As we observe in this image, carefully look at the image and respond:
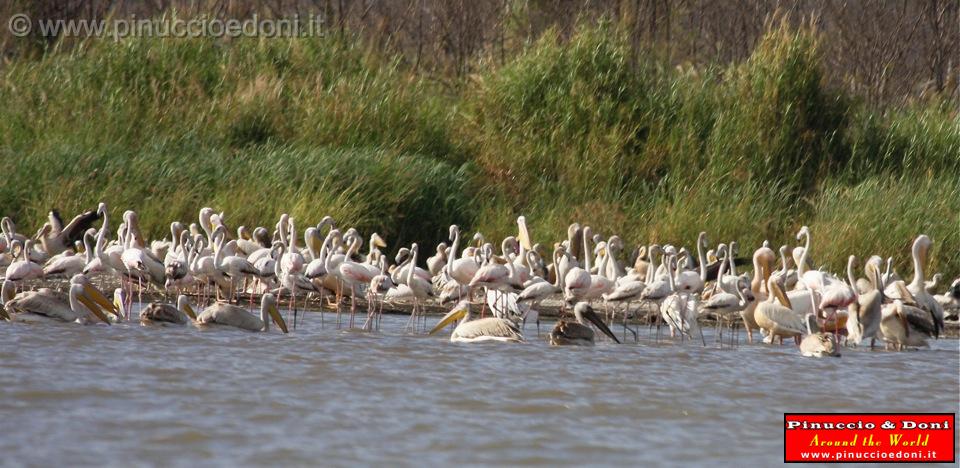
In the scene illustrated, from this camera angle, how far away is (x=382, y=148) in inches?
652

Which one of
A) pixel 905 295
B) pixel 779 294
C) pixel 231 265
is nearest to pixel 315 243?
pixel 231 265

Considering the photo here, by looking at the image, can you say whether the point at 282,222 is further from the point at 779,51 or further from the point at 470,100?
the point at 779,51

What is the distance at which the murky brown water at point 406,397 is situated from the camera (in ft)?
19.9

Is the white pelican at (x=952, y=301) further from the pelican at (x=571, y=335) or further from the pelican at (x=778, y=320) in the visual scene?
the pelican at (x=571, y=335)

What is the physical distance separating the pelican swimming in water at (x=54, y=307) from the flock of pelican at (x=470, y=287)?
0.01 metres

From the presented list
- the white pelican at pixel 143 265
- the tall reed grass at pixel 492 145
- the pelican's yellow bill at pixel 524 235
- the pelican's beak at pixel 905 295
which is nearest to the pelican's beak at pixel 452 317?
the white pelican at pixel 143 265

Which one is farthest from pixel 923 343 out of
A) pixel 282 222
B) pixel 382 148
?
pixel 382 148

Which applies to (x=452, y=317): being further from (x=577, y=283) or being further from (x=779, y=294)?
(x=779, y=294)

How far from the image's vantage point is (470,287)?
39.0 feet

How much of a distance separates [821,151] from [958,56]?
849 centimetres

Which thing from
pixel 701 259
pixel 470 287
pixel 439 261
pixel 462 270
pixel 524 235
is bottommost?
pixel 470 287

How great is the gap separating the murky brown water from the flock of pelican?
29 centimetres

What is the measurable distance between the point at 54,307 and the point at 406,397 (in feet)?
12.7

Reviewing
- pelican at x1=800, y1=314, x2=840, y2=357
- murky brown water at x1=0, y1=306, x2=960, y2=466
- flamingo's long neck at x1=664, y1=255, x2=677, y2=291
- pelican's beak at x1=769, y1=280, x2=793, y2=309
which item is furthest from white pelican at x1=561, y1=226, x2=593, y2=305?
pelican at x1=800, y1=314, x2=840, y2=357
